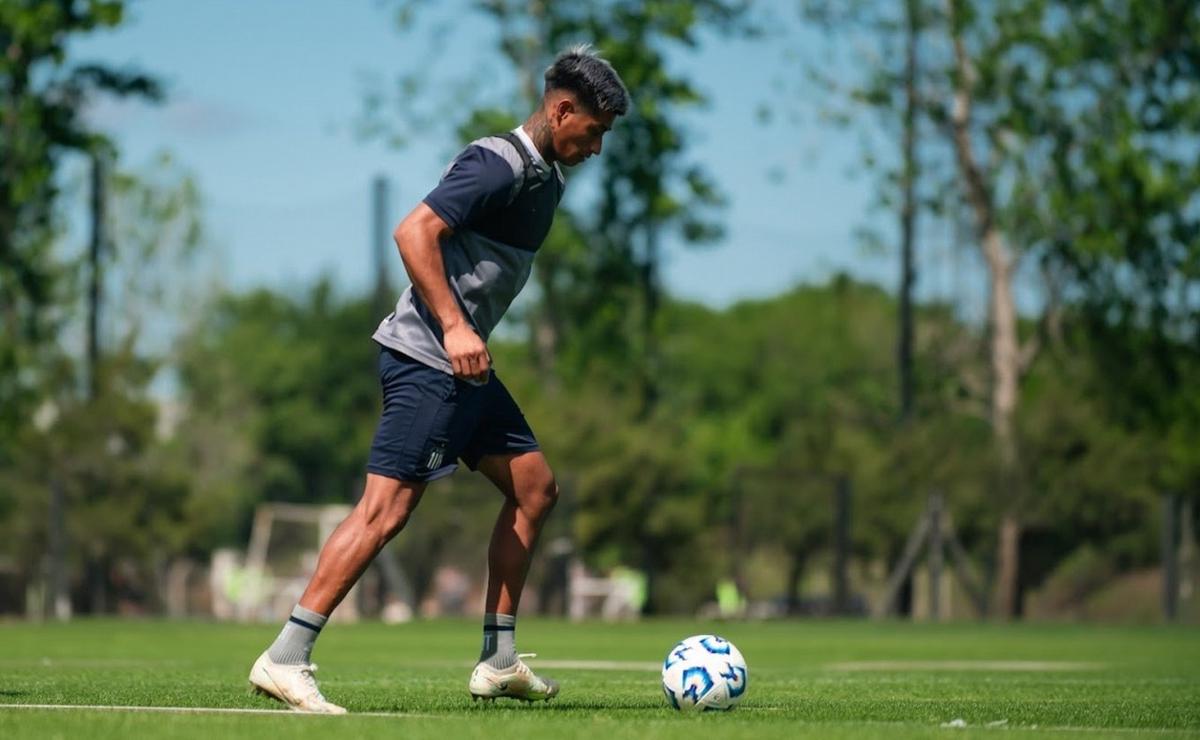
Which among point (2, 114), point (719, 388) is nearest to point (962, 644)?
point (2, 114)

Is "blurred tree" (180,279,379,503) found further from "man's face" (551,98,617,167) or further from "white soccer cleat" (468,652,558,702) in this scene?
"man's face" (551,98,617,167)

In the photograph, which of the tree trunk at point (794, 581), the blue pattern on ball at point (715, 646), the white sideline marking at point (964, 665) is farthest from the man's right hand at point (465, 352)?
the tree trunk at point (794, 581)

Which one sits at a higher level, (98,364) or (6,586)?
(98,364)

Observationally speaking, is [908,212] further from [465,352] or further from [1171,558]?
[465,352]

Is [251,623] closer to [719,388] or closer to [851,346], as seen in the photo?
[851,346]

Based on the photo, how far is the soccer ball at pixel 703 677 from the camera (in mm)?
6906

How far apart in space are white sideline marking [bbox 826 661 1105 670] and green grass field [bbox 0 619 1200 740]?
0.06ft

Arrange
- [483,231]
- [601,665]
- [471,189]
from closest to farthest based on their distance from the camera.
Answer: [471,189] < [483,231] < [601,665]

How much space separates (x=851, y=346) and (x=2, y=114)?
53.6m

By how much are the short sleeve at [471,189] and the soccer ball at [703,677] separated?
5.32 ft

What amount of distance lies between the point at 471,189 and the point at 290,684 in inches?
67.6

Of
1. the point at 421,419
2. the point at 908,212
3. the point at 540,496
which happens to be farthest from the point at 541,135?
the point at 908,212

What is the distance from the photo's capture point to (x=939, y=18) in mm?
35562

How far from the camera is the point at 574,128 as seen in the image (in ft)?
23.0
